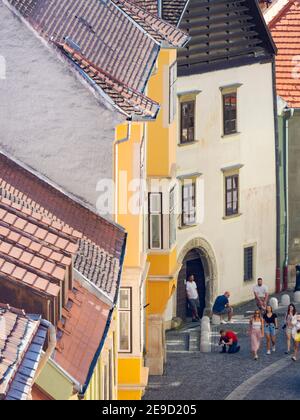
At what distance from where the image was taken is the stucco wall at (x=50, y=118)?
34688mm

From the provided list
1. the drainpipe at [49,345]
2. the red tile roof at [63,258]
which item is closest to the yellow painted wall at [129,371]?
the red tile roof at [63,258]

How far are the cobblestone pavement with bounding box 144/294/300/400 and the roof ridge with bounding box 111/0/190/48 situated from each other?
839 cm

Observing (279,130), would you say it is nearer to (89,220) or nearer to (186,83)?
(186,83)

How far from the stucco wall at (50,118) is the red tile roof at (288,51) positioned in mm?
26665

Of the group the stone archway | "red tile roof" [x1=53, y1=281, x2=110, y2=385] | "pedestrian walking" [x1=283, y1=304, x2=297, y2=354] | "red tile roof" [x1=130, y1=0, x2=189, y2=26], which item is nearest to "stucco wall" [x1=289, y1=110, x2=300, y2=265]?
the stone archway

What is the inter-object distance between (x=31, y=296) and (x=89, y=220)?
9.53 m

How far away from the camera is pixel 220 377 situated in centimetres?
4716

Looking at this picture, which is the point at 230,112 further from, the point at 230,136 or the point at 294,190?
the point at 294,190

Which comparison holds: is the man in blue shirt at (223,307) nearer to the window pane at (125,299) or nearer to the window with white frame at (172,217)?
the window with white frame at (172,217)

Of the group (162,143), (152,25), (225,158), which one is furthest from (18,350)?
(225,158)

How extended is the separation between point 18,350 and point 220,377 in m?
26.5

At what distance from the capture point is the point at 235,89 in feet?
188

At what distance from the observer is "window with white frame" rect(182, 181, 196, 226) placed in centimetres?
5525

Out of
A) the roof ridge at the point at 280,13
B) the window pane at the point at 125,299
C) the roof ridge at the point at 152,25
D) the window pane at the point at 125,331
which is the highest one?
the roof ridge at the point at 280,13
